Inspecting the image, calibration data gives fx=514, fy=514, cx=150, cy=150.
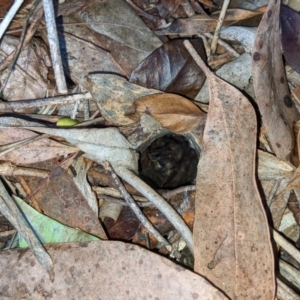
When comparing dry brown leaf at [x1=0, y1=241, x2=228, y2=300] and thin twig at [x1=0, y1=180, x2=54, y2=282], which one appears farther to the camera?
thin twig at [x1=0, y1=180, x2=54, y2=282]

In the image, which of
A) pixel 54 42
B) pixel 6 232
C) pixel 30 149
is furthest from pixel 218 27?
pixel 6 232

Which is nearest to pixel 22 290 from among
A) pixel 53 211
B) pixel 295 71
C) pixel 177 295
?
pixel 53 211

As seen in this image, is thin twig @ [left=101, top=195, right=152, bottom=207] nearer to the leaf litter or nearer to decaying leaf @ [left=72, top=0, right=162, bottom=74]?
the leaf litter

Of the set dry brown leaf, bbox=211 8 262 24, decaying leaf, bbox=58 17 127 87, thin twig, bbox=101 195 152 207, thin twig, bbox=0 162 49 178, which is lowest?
thin twig, bbox=101 195 152 207

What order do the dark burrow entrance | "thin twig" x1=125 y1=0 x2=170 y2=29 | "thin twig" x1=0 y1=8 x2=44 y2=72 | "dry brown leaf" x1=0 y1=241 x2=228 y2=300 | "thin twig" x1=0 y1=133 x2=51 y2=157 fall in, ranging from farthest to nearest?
the dark burrow entrance
"thin twig" x1=125 y1=0 x2=170 y2=29
"thin twig" x1=0 y1=8 x2=44 y2=72
"thin twig" x1=0 y1=133 x2=51 y2=157
"dry brown leaf" x1=0 y1=241 x2=228 y2=300

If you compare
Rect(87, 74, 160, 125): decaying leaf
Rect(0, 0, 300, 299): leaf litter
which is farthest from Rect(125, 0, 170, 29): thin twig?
Rect(87, 74, 160, 125): decaying leaf

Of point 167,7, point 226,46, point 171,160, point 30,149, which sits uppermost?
point 167,7

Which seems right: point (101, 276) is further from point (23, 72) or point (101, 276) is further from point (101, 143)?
point (23, 72)
